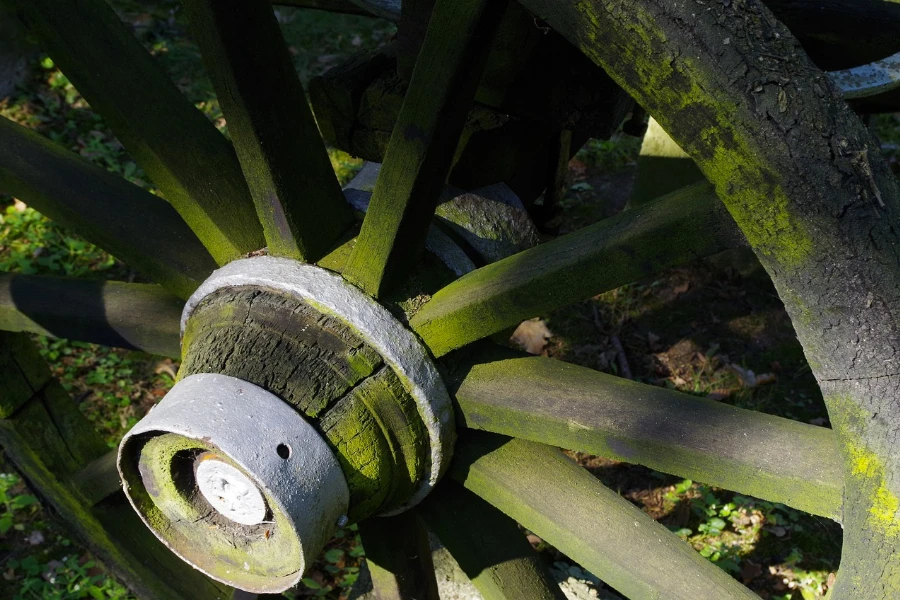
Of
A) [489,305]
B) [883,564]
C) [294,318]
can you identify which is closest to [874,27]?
[489,305]

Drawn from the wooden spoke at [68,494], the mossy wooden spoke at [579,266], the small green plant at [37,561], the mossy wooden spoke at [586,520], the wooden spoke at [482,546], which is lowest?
the small green plant at [37,561]

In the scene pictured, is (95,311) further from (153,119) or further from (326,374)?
(326,374)

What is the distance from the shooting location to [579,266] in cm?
119

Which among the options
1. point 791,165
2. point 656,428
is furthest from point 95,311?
point 791,165

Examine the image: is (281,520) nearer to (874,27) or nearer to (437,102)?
(437,102)

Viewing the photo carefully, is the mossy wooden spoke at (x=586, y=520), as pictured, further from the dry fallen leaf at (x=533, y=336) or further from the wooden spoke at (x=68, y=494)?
the dry fallen leaf at (x=533, y=336)

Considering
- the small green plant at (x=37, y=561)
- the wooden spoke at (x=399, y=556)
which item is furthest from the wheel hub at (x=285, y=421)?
the small green plant at (x=37, y=561)

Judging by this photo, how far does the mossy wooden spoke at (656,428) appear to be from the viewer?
1.15m

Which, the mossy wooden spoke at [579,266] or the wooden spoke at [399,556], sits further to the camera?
the wooden spoke at [399,556]

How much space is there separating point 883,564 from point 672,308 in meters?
2.38

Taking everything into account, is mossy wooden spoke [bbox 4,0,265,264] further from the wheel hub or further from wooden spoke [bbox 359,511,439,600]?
wooden spoke [bbox 359,511,439,600]

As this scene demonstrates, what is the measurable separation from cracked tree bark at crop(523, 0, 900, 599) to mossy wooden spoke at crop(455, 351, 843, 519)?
0.18 meters

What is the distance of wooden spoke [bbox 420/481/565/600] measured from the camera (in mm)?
1672

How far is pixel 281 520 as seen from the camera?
133cm
